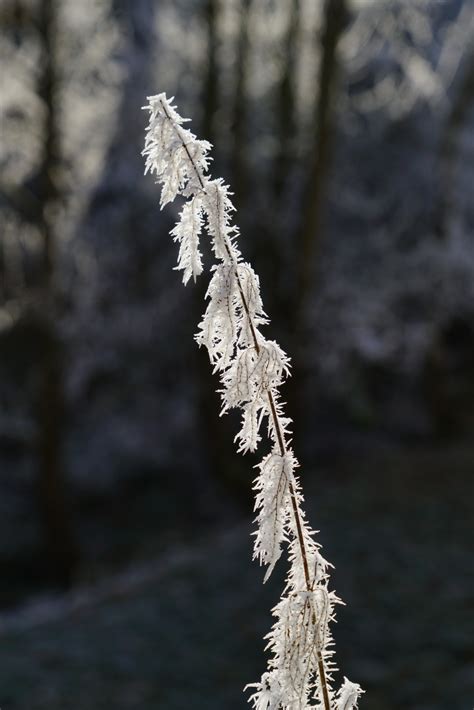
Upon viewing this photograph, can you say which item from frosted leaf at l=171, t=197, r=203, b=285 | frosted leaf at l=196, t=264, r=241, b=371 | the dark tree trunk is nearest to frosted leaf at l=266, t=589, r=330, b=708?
frosted leaf at l=196, t=264, r=241, b=371

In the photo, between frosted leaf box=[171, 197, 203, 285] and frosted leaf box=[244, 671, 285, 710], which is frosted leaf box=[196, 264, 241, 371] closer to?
frosted leaf box=[171, 197, 203, 285]

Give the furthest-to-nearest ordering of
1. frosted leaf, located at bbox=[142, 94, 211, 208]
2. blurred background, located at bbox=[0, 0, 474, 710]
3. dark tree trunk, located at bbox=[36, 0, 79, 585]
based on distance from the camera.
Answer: blurred background, located at bbox=[0, 0, 474, 710] → dark tree trunk, located at bbox=[36, 0, 79, 585] → frosted leaf, located at bbox=[142, 94, 211, 208]

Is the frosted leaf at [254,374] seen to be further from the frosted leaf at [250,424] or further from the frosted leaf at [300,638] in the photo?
the frosted leaf at [300,638]

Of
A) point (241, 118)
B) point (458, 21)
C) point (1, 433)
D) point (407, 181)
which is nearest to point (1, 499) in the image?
point (1, 433)

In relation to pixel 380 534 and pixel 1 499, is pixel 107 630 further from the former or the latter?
pixel 1 499

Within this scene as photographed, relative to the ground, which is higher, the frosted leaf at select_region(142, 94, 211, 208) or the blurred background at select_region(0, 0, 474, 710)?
the blurred background at select_region(0, 0, 474, 710)

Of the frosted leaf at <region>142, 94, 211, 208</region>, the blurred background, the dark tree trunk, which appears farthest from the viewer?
the blurred background

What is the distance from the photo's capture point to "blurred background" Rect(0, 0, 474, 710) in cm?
819

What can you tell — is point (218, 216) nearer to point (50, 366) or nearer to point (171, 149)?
point (171, 149)

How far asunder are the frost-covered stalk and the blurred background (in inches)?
242

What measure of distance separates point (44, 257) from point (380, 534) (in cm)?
435

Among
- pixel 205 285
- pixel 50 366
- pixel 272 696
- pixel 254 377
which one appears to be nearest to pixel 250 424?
pixel 254 377

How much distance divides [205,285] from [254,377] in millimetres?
8156

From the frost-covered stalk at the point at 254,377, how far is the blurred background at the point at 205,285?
242 inches
